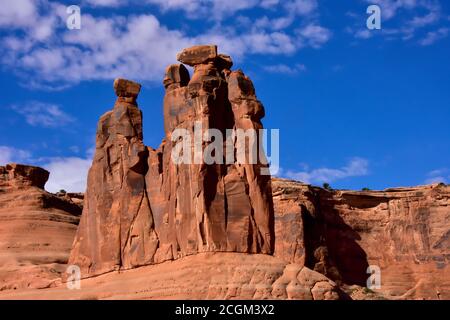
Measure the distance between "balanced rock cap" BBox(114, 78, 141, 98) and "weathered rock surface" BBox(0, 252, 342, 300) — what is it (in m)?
12.5

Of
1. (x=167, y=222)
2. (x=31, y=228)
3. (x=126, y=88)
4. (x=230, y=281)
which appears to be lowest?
(x=230, y=281)

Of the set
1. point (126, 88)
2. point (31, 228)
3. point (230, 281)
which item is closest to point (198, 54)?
point (126, 88)

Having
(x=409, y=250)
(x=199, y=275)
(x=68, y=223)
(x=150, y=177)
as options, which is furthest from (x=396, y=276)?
(x=199, y=275)

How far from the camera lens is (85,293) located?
48.8 meters

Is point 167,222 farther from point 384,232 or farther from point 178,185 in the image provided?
point 384,232

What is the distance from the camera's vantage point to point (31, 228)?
70.6 m

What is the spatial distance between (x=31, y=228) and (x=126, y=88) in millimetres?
19653

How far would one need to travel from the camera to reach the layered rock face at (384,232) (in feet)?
277

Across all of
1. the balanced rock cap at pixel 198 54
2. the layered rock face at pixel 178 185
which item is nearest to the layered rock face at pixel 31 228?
the layered rock face at pixel 178 185

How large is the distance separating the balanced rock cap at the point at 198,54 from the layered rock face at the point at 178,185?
53 millimetres

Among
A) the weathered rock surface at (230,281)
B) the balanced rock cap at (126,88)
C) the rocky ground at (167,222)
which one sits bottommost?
the weathered rock surface at (230,281)

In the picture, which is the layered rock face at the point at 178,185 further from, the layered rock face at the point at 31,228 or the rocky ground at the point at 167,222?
the layered rock face at the point at 31,228
